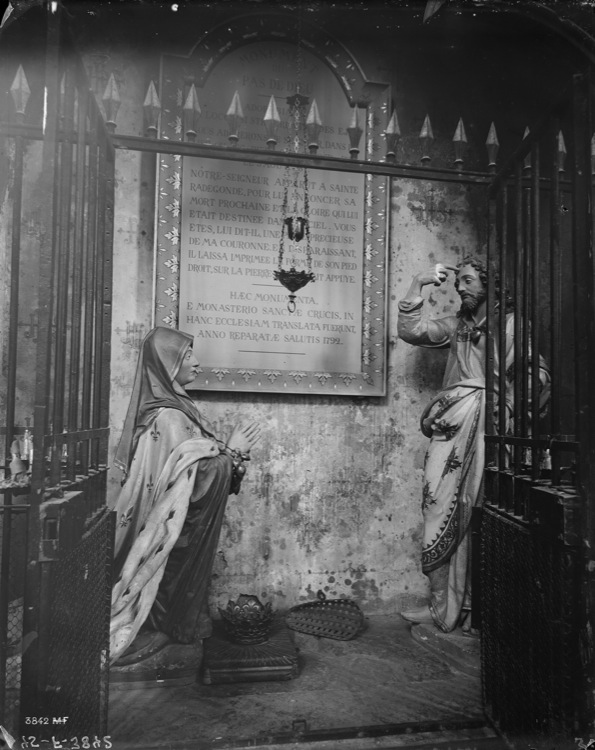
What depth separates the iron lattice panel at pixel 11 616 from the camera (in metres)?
2.09

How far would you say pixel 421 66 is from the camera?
172 inches

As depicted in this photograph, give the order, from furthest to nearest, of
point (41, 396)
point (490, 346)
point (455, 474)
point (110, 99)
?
point (455, 474) → point (490, 346) → point (110, 99) → point (41, 396)

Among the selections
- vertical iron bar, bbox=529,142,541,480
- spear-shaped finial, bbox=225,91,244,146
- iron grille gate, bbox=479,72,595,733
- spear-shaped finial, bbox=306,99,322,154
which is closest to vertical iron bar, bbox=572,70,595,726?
iron grille gate, bbox=479,72,595,733

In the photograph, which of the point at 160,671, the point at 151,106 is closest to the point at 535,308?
the point at 151,106

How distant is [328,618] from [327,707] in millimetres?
1132

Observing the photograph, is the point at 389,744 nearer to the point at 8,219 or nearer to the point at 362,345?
the point at 362,345

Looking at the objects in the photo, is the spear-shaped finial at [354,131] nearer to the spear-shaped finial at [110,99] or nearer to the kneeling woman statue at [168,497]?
the spear-shaped finial at [110,99]

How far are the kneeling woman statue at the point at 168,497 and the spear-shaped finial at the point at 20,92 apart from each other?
4.20 ft

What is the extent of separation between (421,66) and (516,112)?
81 centimetres

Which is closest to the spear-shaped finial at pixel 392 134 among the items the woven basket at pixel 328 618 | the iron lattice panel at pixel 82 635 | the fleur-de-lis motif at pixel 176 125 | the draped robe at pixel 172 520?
the draped robe at pixel 172 520

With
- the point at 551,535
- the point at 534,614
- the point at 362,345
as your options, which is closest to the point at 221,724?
the point at 534,614

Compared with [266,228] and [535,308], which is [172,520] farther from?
[266,228]

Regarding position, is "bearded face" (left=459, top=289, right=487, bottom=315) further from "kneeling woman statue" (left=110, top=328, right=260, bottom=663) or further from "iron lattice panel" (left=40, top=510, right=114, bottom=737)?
"iron lattice panel" (left=40, top=510, right=114, bottom=737)

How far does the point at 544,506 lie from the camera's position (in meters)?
1.90
